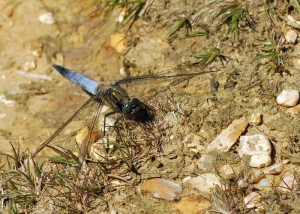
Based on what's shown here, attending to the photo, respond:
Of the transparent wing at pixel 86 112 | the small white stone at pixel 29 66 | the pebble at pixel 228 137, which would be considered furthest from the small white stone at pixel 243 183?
the small white stone at pixel 29 66

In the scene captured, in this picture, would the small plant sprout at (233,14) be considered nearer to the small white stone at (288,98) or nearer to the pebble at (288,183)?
the small white stone at (288,98)

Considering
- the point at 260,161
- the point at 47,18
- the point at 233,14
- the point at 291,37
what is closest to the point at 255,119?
the point at 260,161

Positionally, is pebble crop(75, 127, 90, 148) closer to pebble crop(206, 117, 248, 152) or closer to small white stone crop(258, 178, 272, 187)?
pebble crop(206, 117, 248, 152)

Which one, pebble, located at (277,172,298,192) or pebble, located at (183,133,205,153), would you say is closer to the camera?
pebble, located at (277,172,298,192)

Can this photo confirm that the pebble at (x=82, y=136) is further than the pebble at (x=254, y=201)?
Yes

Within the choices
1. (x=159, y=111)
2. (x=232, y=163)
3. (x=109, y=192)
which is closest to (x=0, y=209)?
(x=109, y=192)

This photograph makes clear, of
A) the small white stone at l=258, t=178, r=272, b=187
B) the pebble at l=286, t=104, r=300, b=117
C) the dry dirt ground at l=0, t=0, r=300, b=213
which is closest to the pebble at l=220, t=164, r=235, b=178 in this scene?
the dry dirt ground at l=0, t=0, r=300, b=213
